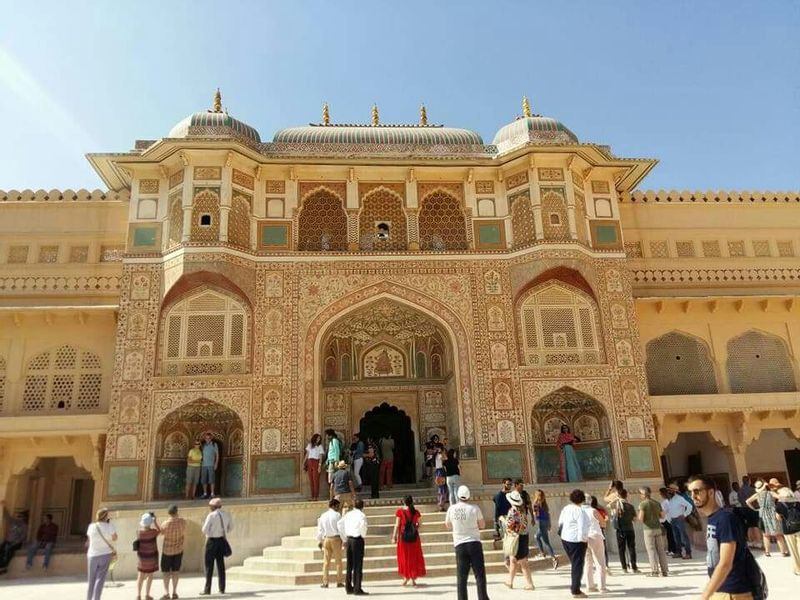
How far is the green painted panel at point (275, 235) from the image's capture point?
15.5 m

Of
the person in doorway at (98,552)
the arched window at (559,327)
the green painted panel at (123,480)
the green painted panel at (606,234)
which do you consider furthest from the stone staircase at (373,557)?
the green painted panel at (606,234)

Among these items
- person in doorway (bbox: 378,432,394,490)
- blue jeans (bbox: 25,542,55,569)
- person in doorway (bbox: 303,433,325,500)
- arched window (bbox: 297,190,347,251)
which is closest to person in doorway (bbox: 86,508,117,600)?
person in doorway (bbox: 303,433,325,500)

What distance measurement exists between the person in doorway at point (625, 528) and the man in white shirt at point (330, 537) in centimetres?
380

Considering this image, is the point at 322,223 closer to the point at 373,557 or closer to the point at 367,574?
the point at 373,557

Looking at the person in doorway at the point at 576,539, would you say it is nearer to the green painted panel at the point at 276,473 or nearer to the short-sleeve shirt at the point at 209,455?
the green painted panel at the point at 276,473

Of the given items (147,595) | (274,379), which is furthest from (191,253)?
(147,595)

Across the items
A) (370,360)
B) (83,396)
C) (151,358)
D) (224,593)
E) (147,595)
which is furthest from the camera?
(370,360)

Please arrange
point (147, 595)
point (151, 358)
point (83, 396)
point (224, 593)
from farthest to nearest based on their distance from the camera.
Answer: point (83, 396), point (151, 358), point (224, 593), point (147, 595)

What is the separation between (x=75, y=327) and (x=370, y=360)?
6.85 m

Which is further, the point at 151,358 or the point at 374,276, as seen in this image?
the point at 374,276

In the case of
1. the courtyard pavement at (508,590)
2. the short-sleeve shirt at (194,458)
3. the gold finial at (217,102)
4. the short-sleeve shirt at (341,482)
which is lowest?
the courtyard pavement at (508,590)

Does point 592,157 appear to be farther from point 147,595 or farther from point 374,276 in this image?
point 147,595

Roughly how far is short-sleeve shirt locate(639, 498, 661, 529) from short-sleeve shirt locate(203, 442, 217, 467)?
856 cm

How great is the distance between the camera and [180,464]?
47.6 ft
